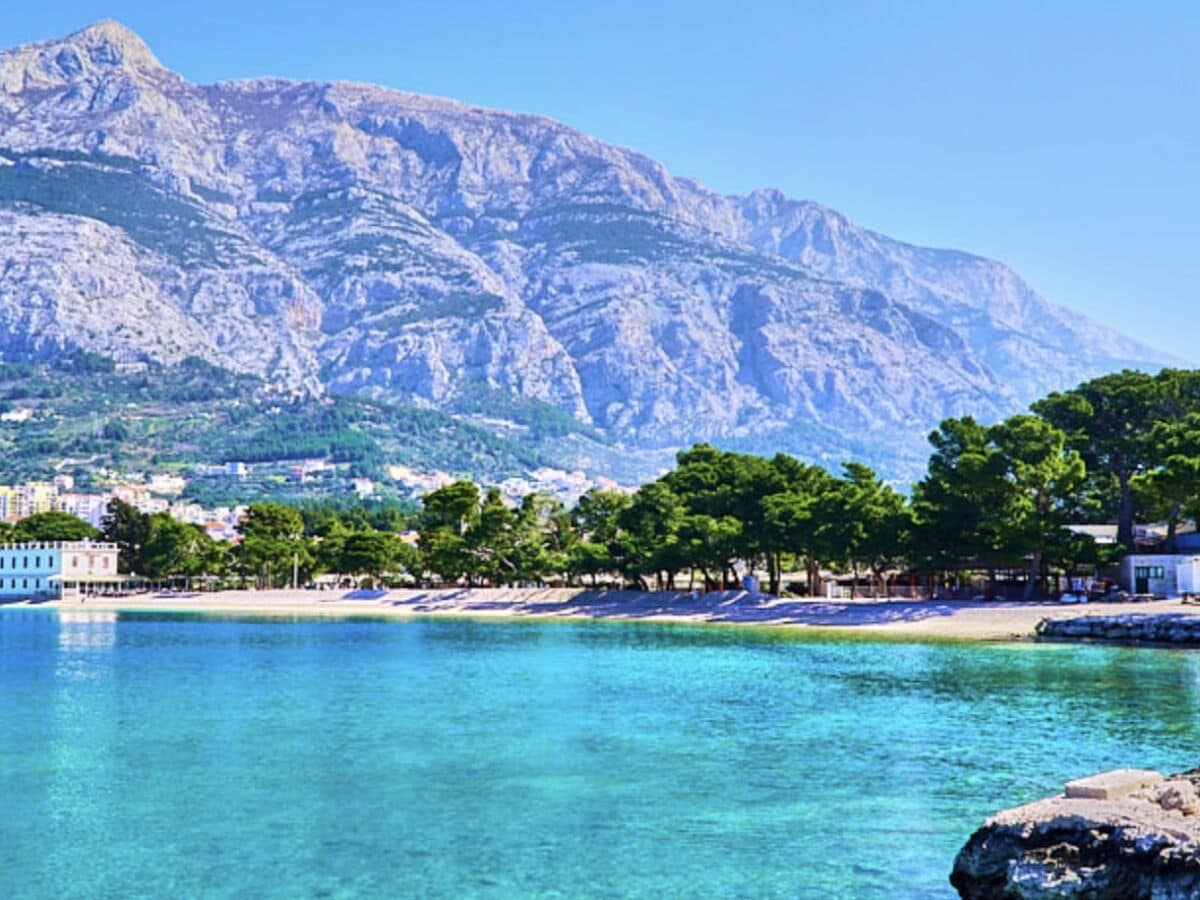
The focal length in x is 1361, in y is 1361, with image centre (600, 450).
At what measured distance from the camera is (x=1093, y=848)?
13.3 meters

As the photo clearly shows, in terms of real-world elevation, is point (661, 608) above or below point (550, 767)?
above

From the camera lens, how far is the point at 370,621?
293 ft

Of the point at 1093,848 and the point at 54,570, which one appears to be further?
the point at 54,570

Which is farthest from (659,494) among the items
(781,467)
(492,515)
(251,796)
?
(251,796)

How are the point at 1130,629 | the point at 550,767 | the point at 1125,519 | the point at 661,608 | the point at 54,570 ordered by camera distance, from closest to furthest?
the point at 550,767 → the point at 1130,629 → the point at 1125,519 → the point at 661,608 → the point at 54,570

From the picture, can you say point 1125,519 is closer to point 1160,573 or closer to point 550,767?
point 1160,573

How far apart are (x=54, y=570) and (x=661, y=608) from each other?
2805 inches

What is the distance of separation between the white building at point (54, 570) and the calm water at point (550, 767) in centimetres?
8631

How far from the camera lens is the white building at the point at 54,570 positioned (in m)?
131

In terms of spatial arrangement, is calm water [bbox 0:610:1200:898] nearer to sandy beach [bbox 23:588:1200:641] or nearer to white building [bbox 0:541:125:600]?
sandy beach [bbox 23:588:1200:641]

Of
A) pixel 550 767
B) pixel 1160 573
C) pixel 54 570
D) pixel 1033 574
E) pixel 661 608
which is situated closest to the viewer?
pixel 550 767

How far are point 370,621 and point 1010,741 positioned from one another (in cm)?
6613

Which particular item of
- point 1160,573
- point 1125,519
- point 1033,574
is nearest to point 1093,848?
point 1033,574

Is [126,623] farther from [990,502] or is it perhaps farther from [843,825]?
[843,825]
